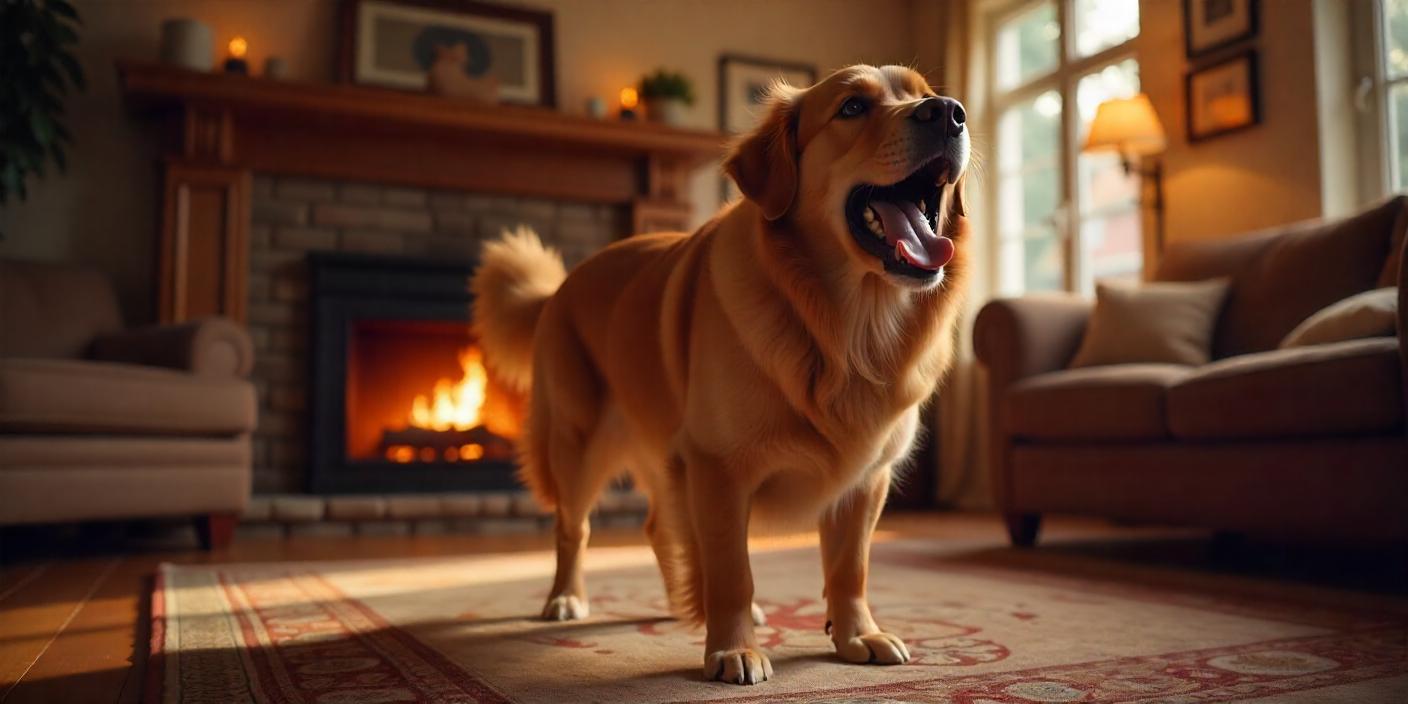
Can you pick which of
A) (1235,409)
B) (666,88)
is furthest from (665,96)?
(1235,409)

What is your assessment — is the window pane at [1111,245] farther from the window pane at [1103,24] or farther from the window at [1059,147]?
the window pane at [1103,24]

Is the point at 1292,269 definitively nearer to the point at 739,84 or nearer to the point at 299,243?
the point at 739,84

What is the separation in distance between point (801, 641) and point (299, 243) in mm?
3394

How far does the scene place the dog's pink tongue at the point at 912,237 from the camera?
1.36 meters

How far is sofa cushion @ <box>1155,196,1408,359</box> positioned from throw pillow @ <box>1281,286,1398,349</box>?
0.27 m

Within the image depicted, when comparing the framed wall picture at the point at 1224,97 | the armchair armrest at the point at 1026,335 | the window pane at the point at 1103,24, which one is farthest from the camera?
the window pane at the point at 1103,24

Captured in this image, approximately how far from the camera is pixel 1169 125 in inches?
168

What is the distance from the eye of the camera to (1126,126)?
12.8 ft

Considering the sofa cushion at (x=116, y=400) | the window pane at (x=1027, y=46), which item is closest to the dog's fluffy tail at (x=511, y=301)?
the sofa cushion at (x=116, y=400)

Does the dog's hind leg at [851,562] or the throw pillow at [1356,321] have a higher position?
the throw pillow at [1356,321]

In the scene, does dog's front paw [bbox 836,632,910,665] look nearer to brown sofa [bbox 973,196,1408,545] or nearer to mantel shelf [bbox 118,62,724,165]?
brown sofa [bbox 973,196,1408,545]

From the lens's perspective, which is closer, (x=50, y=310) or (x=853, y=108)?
(x=853, y=108)

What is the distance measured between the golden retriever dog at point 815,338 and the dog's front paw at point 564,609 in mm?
433

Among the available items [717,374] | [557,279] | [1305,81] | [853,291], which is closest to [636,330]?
[717,374]
